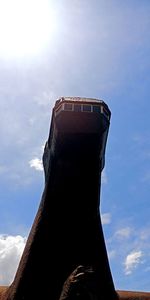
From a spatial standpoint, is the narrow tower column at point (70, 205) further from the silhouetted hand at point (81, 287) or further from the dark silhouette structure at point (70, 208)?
the silhouetted hand at point (81, 287)

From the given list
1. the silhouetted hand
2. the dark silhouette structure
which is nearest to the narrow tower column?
the dark silhouette structure

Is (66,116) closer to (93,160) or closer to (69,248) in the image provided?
(93,160)

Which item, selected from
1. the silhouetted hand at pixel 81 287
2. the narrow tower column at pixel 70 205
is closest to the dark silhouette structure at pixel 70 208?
the narrow tower column at pixel 70 205

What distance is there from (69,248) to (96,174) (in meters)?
4.15

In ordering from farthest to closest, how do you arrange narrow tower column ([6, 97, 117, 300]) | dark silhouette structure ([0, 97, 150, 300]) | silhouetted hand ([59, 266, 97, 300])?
1. narrow tower column ([6, 97, 117, 300])
2. dark silhouette structure ([0, 97, 150, 300])
3. silhouetted hand ([59, 266, 97, 300])


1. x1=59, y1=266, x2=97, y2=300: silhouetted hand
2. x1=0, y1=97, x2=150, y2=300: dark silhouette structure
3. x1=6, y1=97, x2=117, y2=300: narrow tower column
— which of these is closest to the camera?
x1=59, y1=266, x2=97, y2=300: silhouetted hand

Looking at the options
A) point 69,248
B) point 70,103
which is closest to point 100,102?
point 70,103

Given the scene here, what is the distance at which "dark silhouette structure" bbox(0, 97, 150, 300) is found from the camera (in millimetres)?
16328

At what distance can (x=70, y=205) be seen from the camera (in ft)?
58.6

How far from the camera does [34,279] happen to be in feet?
52.5

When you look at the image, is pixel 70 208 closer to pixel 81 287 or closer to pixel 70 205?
pixel 70 205

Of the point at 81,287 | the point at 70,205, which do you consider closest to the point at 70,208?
the point at 70,205

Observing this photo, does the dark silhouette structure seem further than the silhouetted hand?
Yes

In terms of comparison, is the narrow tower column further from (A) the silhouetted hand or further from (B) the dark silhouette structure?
(A) the silhouetted hand
